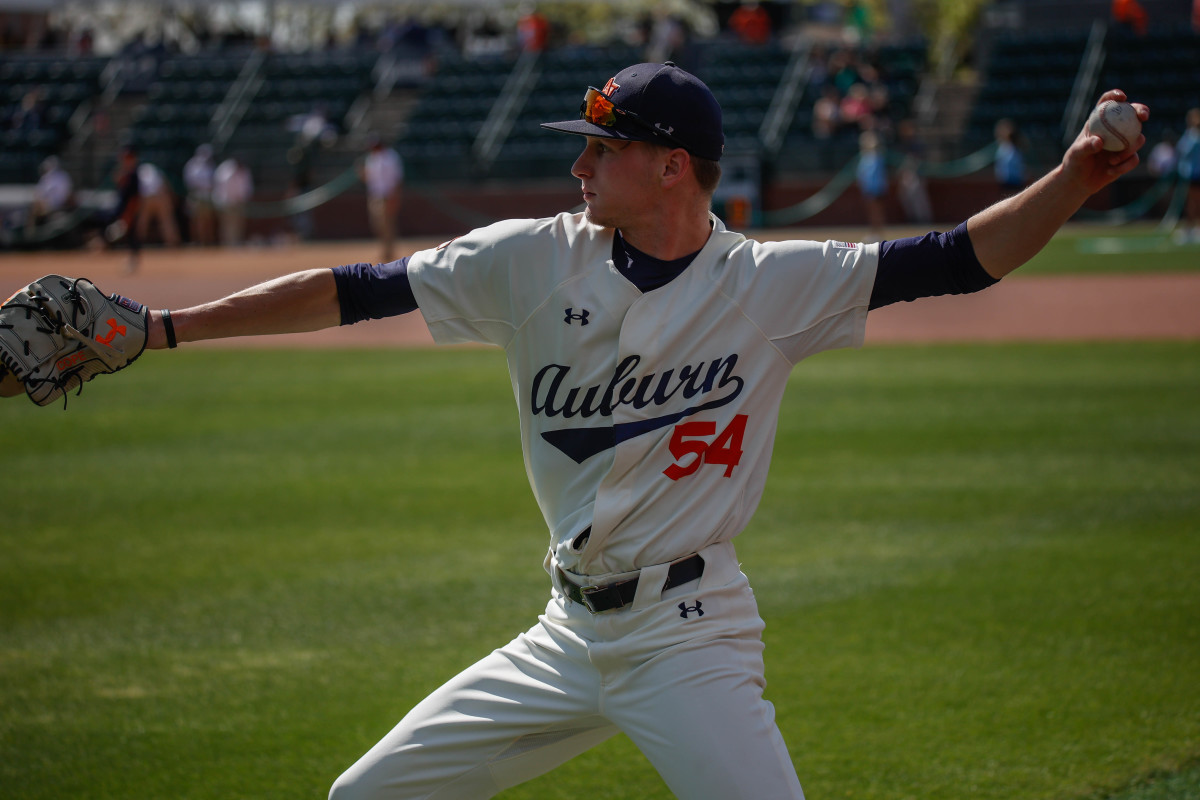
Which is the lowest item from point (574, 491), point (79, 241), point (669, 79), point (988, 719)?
point (79, 241)

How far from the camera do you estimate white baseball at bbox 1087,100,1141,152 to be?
104 inches

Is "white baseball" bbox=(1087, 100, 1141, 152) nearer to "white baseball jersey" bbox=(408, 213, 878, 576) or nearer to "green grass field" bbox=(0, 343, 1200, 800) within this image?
"white baseball jersey" bbox=(408, 213, 878, 576)

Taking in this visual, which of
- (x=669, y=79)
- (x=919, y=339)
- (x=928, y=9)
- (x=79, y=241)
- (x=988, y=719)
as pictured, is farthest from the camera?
(x=928, y=9)

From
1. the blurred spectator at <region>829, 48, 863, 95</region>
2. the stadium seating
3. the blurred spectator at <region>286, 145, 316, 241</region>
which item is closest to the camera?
the blurred spectator at <region>829, 48, 863, 95</region>

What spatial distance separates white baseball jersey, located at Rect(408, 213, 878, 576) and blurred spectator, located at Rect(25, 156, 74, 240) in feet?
96.5

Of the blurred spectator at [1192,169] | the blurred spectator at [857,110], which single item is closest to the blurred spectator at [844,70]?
the blurred spectator at [857,110]

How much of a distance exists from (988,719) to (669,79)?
9.63 feet

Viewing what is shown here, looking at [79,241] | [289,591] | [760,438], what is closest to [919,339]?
[289,591]

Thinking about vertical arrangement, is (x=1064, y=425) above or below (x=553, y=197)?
above

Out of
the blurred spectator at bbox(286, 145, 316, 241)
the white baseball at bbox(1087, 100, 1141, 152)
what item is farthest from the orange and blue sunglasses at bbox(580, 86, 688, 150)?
the blurred spectator at bbox(286, 145, 316, 241)

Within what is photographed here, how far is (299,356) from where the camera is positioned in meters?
14.9

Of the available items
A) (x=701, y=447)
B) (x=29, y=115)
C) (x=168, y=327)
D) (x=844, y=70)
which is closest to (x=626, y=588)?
(x=701, y=447)

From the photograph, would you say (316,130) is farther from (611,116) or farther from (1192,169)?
(611,116)

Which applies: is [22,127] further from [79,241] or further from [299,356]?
[299,356]
